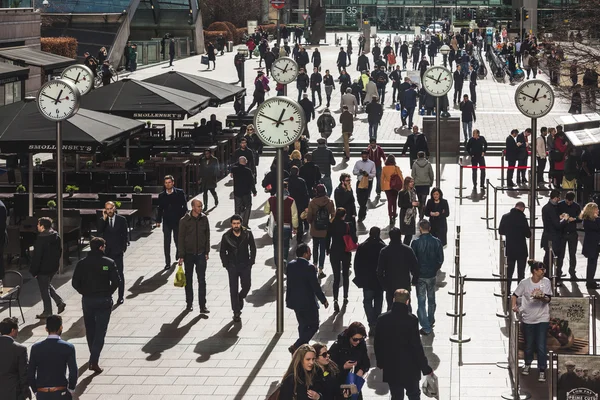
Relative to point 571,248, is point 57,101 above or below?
above

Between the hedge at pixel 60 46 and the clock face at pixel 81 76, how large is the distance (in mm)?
22894

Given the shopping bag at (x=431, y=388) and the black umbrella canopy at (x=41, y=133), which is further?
the black umbrella canopy at (x=41, y=133)

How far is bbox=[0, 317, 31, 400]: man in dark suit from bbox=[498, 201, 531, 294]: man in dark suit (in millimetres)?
8836

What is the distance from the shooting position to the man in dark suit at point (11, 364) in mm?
11812

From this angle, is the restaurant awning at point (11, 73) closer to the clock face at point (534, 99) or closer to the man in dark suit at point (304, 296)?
the clock face at point (534, 99)

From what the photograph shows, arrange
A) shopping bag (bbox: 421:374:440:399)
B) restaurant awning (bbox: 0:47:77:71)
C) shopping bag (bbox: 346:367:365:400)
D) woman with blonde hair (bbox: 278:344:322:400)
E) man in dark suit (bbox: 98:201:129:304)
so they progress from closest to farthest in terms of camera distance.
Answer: woman with blonde hair (bbox: 278:344:322:400)
shopping bag (bbox: 346:367:365:400)
shopping bag (bbox: 421:374:440:399)
man in dark suit (bbox: 98:201:129:304)
restaurant awning (bbox: 0:47:77:71)

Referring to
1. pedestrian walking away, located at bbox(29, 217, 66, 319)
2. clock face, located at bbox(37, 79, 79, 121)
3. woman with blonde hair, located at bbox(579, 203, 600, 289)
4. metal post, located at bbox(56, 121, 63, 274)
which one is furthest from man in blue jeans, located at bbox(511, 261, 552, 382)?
clock face, located at bbox(37, 79, 79, 121)

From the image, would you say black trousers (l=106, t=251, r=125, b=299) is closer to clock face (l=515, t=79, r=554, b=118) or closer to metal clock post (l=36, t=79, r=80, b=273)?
metal clock post (l=36, t=79, r=80, b=273)

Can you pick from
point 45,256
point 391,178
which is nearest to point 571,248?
point 391,178

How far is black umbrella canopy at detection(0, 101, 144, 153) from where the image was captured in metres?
22.3

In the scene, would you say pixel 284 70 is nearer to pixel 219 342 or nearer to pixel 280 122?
pixel 280 122

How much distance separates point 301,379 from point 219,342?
19.9 feet

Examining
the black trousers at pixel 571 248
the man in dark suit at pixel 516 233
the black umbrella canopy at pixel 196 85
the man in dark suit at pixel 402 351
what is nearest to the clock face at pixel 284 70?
the black umbrella canopy at pixel 196 85

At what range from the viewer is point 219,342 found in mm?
16500
